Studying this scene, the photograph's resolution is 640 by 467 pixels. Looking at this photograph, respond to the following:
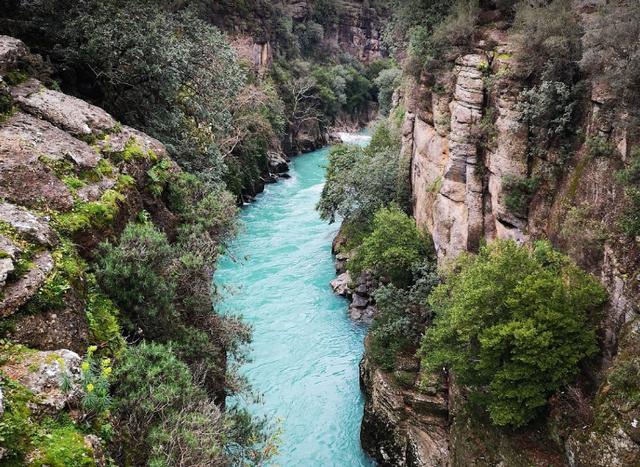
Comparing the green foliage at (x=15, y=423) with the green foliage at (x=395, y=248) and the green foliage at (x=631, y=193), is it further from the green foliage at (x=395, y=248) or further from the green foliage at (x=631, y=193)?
the green foliage at (x=395, y=248)

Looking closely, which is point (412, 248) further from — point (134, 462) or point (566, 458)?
point (134, 462)

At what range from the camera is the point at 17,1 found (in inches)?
566

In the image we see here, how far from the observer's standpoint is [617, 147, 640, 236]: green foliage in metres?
10.2

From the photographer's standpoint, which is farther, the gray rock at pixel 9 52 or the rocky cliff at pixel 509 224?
the gray rock at pixel 9 52

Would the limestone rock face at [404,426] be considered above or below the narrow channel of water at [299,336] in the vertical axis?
above

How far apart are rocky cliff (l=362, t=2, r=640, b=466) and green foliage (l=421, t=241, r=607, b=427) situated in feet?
1.77

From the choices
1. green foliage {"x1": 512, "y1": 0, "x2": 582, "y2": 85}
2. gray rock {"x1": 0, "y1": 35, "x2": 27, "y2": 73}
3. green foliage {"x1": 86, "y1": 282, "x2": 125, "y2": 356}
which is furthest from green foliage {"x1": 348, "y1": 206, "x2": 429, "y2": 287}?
gray rock {"x1": 0, "y1": 35, "x2": 27, "y2": 73}

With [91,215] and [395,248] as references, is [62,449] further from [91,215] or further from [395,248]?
[395,248]

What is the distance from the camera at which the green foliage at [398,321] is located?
16.5 metres

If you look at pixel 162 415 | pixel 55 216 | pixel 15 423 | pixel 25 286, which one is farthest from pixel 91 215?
pixel 15 423

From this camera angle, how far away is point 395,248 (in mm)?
19625

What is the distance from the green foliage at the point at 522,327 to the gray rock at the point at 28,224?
9327 millimetres

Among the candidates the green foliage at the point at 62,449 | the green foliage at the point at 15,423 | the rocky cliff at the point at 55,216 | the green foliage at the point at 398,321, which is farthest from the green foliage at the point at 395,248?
the green foliage at the point at 15,423

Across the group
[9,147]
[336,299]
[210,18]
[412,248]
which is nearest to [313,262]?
[336,299]
